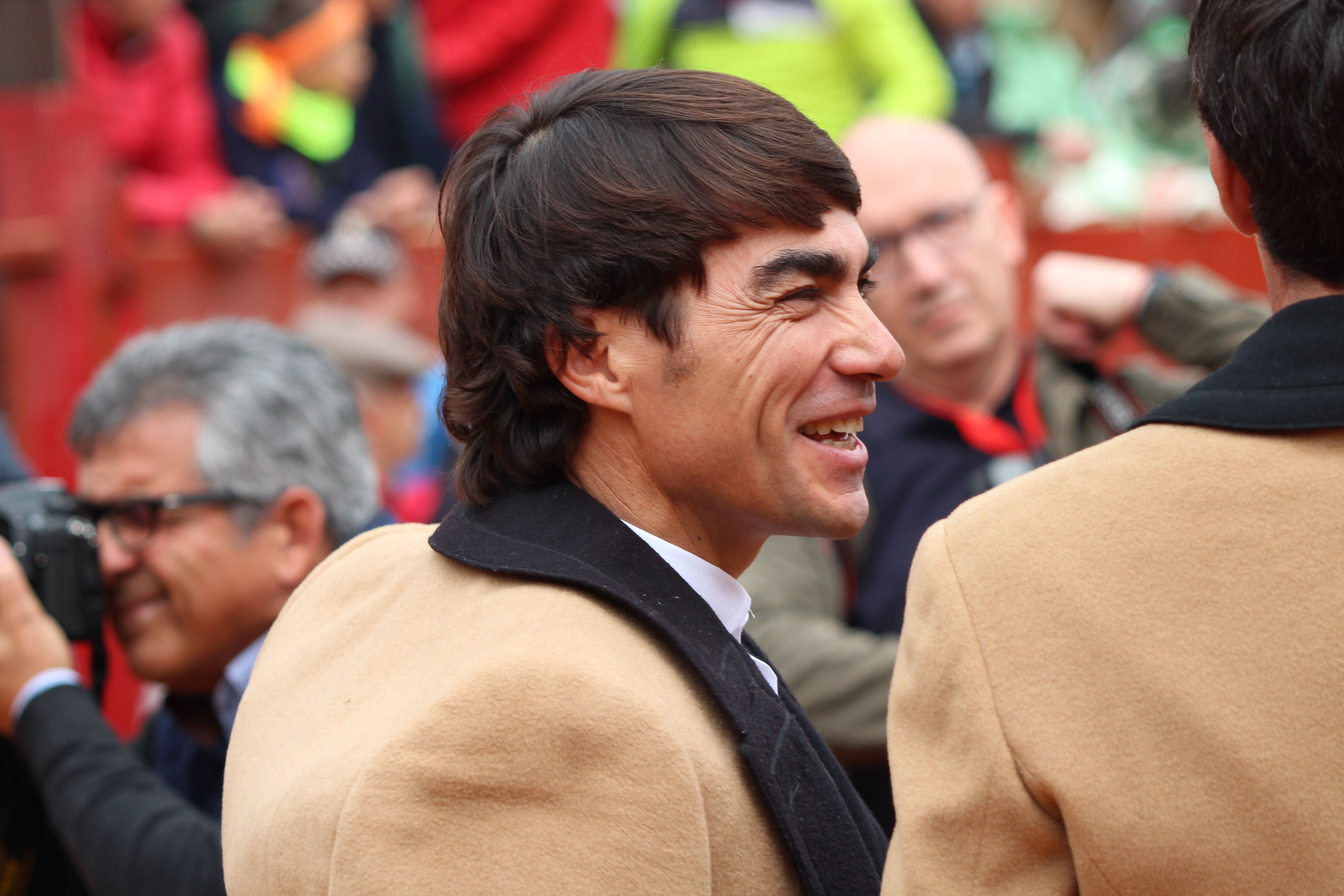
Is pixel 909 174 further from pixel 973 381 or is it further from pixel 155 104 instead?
pixel 155 104

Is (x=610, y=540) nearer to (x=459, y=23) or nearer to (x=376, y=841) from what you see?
(x=376, y=841)

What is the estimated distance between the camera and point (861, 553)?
2824 millimetres

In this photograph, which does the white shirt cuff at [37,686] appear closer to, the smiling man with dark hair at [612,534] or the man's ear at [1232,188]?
the smiling man with dark hair at [612,534]

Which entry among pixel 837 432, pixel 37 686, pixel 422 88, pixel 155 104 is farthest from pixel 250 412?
pixel 422 88

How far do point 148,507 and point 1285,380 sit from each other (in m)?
1.85

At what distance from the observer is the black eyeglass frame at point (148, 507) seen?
2316 millimetres

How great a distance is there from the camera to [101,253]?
164 inches

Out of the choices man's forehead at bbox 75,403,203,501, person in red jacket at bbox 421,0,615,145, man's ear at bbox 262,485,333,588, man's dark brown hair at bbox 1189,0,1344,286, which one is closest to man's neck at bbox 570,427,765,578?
man's dark brown hair at bbox 1189,0,1344,286

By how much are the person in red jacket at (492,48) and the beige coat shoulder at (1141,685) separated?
15.3 ft

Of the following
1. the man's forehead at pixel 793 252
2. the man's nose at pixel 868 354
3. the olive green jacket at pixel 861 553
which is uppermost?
the man's forehead at pixel 793 252

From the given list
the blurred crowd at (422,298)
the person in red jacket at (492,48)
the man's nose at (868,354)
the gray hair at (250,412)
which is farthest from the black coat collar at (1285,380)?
the person in red jacket at (492,48)

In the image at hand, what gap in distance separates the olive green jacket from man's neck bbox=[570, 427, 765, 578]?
626 millimetres

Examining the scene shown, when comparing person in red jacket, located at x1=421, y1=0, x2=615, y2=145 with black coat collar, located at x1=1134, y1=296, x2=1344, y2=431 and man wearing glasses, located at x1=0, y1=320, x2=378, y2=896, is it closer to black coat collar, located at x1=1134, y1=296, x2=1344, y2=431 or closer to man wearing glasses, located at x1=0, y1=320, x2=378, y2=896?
man wearing glasses, located at x1=0, y1=320, x2=378, y2=896

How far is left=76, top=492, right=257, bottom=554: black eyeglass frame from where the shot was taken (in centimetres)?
232
